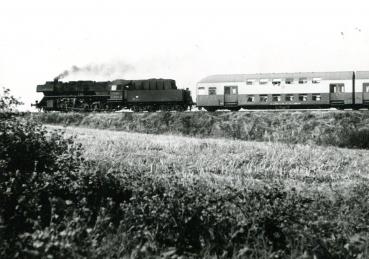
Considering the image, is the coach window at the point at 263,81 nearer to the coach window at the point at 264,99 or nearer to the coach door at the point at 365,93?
the coach window at the point at 264,99

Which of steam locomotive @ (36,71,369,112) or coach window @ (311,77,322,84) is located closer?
steam locomotive @ (36,71,369,112)

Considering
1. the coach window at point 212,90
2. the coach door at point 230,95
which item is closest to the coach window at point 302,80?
the coach door at point 230,95

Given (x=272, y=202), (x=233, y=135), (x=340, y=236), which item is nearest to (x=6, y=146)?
(x=272, y=202)

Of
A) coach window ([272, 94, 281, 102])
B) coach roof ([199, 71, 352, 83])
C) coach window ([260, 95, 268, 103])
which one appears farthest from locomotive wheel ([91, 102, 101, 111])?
coach window ([272, 94, 281, 102])

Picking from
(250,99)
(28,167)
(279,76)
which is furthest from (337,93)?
(28,167)

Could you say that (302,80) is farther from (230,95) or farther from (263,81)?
(230,95)

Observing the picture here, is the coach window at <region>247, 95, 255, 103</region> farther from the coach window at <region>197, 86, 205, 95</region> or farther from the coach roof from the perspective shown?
the coach window at <region>197, 86, 205, 95</region>

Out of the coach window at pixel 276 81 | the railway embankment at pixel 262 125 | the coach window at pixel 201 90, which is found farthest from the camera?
the coach window at pixel 201 90
